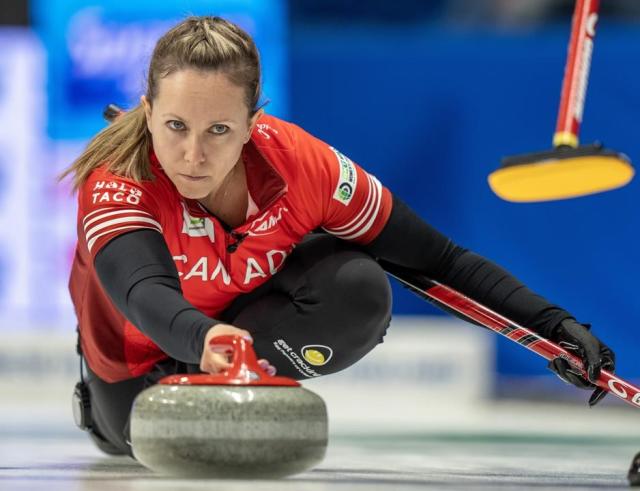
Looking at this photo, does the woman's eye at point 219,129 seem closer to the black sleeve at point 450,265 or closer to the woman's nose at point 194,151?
the woman's nose at point 194,151

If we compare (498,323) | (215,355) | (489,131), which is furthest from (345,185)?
(489,131)

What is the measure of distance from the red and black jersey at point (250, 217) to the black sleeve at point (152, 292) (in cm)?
7

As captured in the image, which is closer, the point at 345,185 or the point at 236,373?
the point at 236,373

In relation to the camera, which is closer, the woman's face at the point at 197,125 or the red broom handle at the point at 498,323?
the woman's face at the point at 197,125

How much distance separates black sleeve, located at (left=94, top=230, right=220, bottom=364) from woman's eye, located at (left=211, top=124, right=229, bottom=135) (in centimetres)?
20

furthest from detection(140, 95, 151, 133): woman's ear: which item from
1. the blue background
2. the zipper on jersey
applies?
the blue background

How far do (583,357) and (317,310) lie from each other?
0.52m

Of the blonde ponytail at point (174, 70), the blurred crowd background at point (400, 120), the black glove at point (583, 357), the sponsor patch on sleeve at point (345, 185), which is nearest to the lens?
the blonde ponytail at point (174, 70)

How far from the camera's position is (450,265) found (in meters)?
2.51

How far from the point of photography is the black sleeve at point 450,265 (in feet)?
8.00

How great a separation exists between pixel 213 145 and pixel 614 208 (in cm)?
399

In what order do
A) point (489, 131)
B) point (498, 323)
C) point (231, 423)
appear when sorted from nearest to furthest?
point (231, 423), point (498, 323), point (489, 131)

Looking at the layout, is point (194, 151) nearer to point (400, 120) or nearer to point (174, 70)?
point (174, 70)

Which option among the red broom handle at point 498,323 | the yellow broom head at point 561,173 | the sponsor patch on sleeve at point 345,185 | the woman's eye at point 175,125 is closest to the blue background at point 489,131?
the red broom handle at point 498,323
